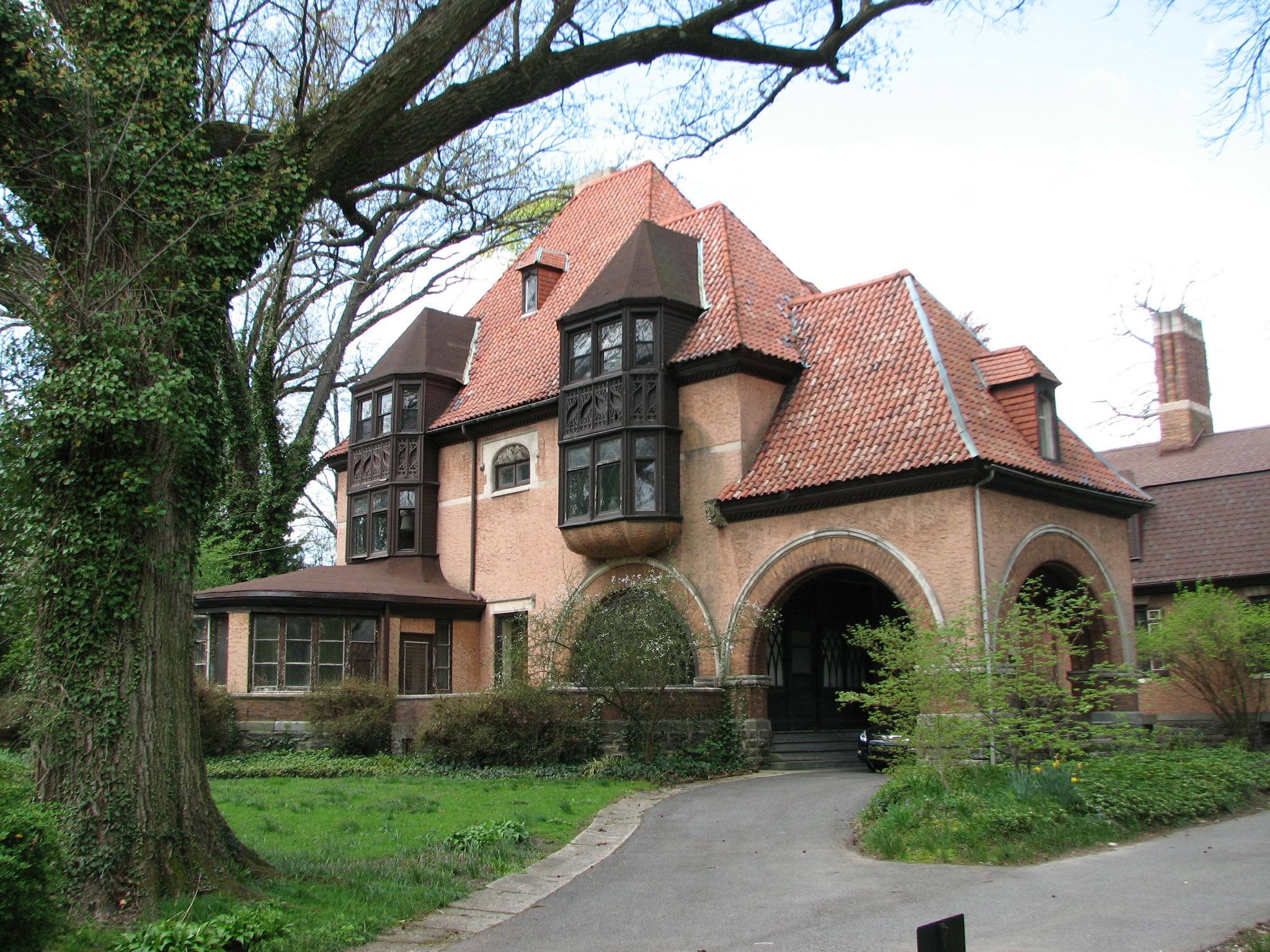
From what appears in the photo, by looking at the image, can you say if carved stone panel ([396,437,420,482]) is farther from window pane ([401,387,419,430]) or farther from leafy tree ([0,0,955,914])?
leafy tree ([0,0,955,914])

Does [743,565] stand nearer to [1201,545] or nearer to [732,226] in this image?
[732,226]

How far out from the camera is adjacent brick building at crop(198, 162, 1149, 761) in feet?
64.8

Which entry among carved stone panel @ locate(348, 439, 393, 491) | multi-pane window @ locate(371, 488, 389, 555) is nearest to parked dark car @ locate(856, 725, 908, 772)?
multi-pane window @ locate(371, 488, 389, 555)

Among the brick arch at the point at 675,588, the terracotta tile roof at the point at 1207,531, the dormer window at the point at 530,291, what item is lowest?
the brick arch at the point at 675,588

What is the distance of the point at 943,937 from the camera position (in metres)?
3.45

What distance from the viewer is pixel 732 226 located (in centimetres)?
2586

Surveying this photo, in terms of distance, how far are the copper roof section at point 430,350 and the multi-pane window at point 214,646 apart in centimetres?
664

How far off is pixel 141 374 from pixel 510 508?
1679 cm

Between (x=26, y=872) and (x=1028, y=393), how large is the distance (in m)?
18.0

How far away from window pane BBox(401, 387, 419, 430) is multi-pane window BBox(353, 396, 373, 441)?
1220 mm

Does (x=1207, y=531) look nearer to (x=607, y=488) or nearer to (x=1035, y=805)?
(x=607, y=488)

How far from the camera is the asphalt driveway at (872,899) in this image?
802 cm

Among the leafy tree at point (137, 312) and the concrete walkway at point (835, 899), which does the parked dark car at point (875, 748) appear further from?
the leafy tree at point (137, 312)

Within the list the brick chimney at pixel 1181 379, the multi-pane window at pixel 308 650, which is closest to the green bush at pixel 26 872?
the multi-pane window at pixel 308 650
